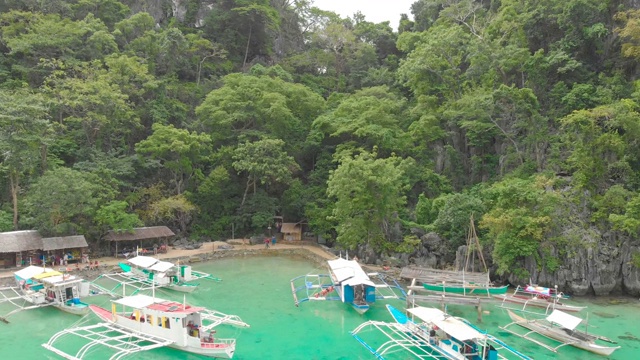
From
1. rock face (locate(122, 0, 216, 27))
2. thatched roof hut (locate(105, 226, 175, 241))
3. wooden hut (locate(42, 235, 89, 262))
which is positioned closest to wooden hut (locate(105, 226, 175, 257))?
thatched roof hut (locate(105, 226, 175, 241))

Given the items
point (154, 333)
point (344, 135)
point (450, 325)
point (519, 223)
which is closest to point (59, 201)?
point (154, 333)

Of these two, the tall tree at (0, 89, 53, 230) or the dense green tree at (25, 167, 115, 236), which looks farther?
the tall tree at (0, 89, 53, 230)

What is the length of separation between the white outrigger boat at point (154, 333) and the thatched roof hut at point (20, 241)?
30.7 feet

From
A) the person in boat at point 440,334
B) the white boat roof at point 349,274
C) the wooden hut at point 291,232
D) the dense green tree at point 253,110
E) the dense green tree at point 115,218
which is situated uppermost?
the dense green tree at point 253,110

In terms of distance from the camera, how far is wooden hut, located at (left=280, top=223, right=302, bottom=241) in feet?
103

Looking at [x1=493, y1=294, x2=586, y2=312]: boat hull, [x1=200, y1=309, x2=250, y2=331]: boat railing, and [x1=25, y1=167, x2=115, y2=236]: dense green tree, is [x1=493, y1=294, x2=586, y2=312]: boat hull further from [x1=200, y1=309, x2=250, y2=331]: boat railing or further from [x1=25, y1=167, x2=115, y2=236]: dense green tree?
[x1=25, y1=167, x2=115, y2=236]: dense green tree

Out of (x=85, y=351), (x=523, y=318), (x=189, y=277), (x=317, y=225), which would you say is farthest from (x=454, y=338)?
(x=317, y=225)

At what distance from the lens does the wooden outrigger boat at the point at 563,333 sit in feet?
47.2

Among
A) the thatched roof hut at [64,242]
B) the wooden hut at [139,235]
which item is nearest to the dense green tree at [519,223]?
the wooden hut at [139,235]

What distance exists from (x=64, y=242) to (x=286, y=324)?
1424 cm

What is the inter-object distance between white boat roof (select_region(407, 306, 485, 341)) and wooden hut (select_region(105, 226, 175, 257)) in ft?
60.1

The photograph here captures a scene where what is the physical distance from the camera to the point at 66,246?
2305 cm

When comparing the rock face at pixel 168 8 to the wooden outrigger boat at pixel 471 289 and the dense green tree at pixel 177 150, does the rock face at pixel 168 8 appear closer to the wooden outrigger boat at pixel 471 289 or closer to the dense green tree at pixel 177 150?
the dense green tree at pixel 177 150

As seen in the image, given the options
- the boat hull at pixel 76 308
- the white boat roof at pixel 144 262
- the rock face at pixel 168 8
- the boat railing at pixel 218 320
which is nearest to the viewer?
the boat railing at pixel 218 320
